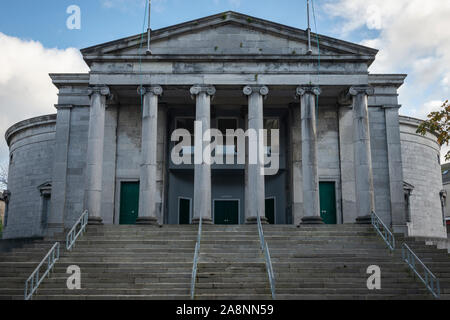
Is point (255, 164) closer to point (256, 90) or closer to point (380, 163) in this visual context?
point (256, 90)

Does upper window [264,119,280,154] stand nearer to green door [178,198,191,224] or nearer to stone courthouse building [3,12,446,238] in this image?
stone courthouse building [3,12,446,238]

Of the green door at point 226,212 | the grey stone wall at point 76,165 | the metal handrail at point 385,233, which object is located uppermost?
the grey stone wall at point 76,165

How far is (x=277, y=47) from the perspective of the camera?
2367 cm

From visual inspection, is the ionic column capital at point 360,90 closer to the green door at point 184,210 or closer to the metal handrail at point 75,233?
the green door at point 184,210

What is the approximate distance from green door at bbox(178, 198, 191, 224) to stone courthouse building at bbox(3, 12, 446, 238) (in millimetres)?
56

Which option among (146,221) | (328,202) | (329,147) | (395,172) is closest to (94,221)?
(146,221)

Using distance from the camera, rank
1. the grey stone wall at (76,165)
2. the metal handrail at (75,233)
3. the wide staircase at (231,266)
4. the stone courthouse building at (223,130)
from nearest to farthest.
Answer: the wide staircase at (231,266), the metal handrail at (75,233), the stone courthouse building at (223,130), the grey stone wall at (76,165)

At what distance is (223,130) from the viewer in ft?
89.2

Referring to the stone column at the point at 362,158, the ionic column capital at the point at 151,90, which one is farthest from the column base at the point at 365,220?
the ionic column capital at the point at 151,90

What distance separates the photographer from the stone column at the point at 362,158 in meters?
21.7

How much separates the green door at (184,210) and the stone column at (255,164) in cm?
546

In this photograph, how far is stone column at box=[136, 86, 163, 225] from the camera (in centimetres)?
2169

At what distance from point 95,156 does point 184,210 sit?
6.80 m
